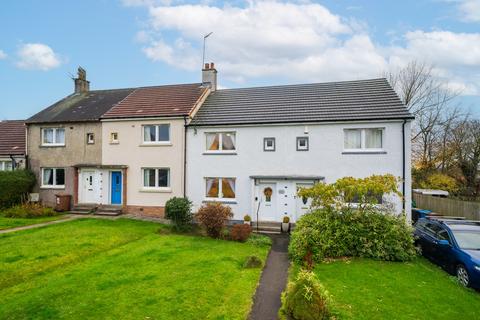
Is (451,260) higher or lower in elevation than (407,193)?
lower

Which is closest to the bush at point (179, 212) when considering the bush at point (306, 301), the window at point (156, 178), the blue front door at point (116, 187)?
the window at point (156, 178)

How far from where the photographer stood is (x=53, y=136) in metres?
21.2

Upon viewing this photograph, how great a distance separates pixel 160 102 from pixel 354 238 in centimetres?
1491

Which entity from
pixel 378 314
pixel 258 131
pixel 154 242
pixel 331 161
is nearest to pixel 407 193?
pixel 331 161

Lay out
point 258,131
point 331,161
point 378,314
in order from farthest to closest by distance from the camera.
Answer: point 258,131 < point 331,161 < point 378,314

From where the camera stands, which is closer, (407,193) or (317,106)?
(407,193)

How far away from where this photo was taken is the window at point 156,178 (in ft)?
61.8

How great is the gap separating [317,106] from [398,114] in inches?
171

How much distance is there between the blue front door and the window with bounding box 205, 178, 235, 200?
6.05 m

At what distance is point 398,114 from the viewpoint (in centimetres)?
1547

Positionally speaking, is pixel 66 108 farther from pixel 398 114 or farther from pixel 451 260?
pixel 451 260

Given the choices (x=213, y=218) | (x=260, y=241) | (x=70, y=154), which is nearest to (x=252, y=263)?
(x=260, y=241)

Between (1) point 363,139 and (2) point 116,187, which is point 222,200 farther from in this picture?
(1) point 363,139

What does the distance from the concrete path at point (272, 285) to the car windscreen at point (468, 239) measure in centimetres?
573
